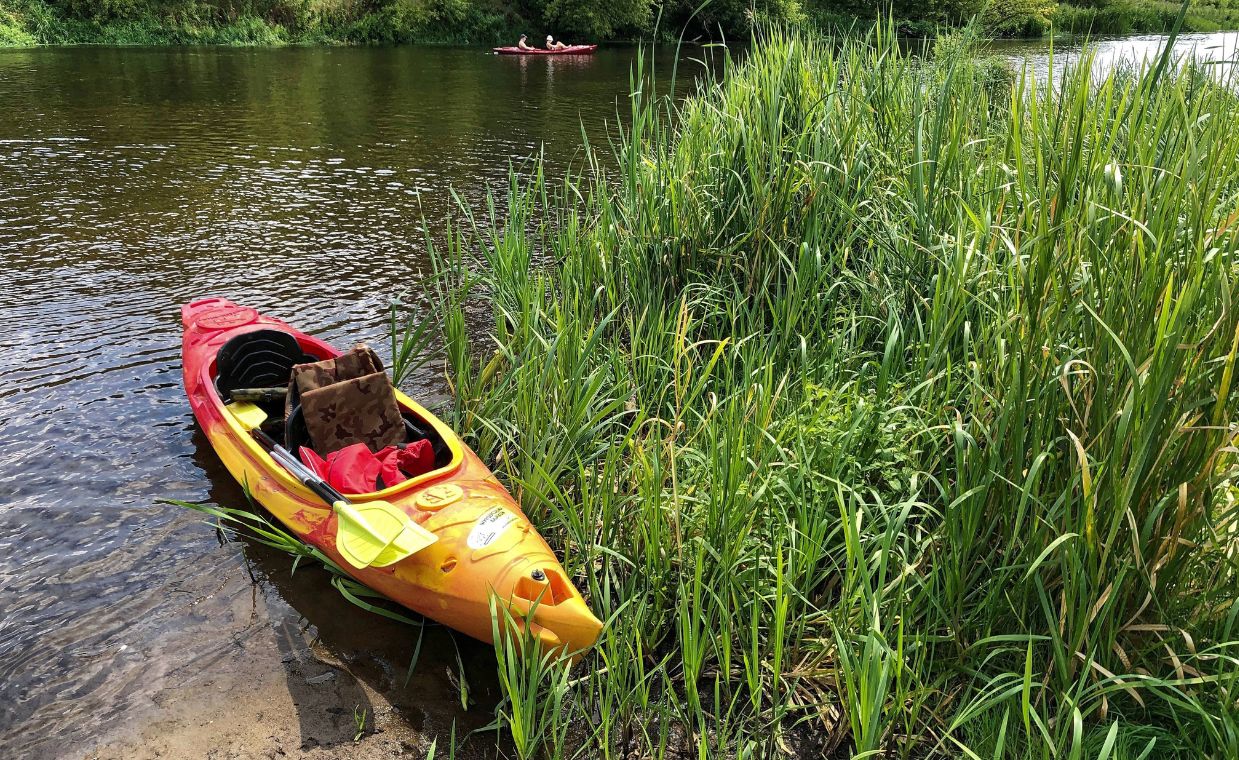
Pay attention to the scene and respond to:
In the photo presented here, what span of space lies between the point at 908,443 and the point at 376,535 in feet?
6.30

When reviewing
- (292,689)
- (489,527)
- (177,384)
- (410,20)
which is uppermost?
(410,20)

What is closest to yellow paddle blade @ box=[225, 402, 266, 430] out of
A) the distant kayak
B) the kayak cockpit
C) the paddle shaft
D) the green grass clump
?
the kayak cockpit

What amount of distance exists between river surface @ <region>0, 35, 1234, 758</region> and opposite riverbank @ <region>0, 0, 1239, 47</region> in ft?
29.1

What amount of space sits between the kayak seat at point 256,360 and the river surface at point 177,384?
1.46 ft

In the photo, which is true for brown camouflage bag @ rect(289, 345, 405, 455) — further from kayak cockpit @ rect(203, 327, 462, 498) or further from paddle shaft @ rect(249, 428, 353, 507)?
paddle shaft @ rect(249, 428, 353, 507)

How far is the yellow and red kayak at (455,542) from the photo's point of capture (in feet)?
9.21

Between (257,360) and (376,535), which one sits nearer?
(376,535)

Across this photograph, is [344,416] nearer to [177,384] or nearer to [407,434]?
[407,434]

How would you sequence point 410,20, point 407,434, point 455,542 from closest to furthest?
point 455,542
point 407,434
point 410,20

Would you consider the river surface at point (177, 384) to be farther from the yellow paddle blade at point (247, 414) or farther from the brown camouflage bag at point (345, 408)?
the brown camouflage bag at point (345, 408)

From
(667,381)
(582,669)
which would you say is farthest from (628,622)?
(667,381)

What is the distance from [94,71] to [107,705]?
17.9 metres

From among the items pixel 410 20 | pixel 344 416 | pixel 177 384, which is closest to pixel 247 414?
pixel 344 416

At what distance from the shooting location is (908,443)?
294cm
